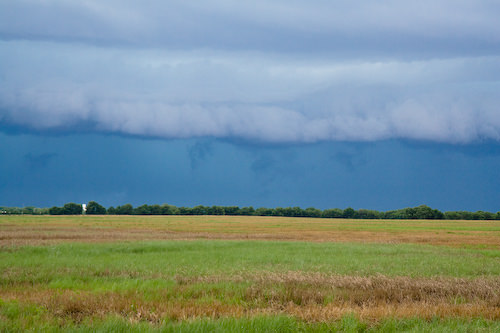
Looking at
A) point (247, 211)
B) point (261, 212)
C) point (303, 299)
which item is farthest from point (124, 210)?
point (303, 299)

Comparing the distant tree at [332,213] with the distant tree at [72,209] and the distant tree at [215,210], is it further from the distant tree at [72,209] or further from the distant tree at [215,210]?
the distant tree at [72,209]

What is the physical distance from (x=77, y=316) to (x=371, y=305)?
277 inches

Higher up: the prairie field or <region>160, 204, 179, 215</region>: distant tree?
the prairie field

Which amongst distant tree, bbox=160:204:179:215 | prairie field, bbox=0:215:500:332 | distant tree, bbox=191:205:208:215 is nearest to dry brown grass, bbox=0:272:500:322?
prairie field, bbox=0:215:500:332

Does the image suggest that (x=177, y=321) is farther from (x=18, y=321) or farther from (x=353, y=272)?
(x=353, y=272)

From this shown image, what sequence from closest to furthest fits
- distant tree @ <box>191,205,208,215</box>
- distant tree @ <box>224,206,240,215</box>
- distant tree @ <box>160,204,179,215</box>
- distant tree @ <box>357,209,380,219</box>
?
distant tree @ <box>357,209,380,219</box>
distant tree @ <box>160,204,179,215</box>
distant tree @ <box>191,205,208,215</box>
distant tree @ <box>224,206,240,215</box>

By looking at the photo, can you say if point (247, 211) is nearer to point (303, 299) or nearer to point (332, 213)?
point (332, 213)

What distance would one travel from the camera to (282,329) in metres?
7.85

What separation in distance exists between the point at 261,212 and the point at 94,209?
54.8 metres

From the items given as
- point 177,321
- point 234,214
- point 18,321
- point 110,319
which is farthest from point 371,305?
point 234,214

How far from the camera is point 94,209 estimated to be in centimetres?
13125

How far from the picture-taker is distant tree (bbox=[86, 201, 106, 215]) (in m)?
131

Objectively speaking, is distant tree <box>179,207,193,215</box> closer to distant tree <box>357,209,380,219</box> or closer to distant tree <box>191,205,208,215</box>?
distant tree <box>191,205,208,215</box>

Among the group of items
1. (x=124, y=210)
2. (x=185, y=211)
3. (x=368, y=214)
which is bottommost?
(x=185, y=211)
